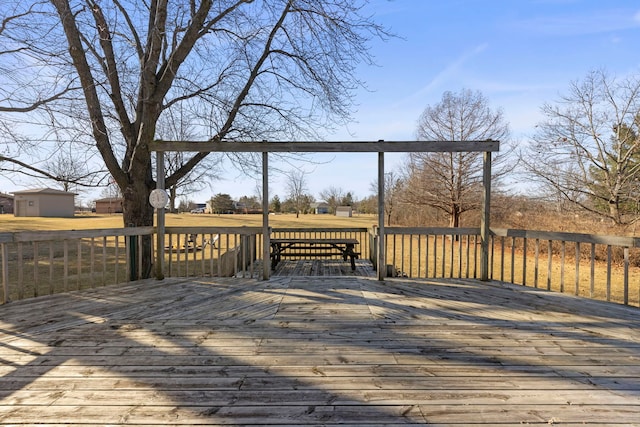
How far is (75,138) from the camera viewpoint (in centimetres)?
582

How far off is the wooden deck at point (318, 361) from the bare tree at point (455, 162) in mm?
13634

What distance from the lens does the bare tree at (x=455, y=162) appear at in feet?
55.9

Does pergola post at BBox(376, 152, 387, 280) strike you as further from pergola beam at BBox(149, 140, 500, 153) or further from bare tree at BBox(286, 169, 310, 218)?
bare tree at BBox(286, 169, 310, 218)

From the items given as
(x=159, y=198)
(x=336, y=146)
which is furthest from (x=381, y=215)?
(x=159, y=198)

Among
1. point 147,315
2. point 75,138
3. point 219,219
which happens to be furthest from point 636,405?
point 219,219

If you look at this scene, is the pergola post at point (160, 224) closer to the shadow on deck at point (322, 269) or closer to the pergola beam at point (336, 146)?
the pergola beam at point (336, 146)

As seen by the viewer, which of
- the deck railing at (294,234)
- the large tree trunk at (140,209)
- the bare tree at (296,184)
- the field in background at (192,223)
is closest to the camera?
the deck railing at (294,234)

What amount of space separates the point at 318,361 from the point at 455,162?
55.3 feet

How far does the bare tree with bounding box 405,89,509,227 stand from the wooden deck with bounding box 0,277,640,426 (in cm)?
1363

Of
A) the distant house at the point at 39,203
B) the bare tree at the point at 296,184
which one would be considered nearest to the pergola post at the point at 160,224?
the bare tree at the point at 296,184

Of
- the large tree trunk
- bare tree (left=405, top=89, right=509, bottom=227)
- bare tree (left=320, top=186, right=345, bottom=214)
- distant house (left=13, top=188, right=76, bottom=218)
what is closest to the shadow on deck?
the large tree trunk

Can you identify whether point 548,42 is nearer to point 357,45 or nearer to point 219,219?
point 357,45

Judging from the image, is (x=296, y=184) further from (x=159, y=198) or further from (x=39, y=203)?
(x=39, y=203)

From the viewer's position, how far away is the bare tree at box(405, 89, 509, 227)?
17031 mm
